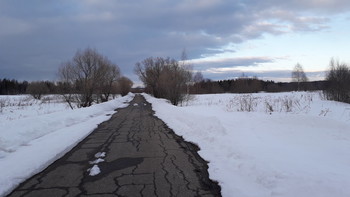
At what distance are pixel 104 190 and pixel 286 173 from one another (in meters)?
3.31

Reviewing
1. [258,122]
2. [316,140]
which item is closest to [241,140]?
[316,140]

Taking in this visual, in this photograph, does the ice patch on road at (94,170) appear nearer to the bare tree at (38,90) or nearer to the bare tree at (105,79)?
the bare tree at (105,79)

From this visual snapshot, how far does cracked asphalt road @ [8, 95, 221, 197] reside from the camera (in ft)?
16.0

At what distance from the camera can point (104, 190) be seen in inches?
193

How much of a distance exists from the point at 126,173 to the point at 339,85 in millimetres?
27072

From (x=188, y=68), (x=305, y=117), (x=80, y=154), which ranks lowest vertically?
(x=80, y=154)

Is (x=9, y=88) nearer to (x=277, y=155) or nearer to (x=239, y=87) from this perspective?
(x=239, y=87)

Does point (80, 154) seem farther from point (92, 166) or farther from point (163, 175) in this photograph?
point (163, 175)

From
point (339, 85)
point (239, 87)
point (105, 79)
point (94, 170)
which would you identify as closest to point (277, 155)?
point (94, 170)

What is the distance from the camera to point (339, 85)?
26719mm

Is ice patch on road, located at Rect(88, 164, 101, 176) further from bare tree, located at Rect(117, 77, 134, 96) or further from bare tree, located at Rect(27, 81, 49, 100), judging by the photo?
bare tree, located at Rect(117, 77, 134, 96)

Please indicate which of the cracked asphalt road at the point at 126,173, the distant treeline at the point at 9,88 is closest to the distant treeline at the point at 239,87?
the distant treeline at the point at 9,88

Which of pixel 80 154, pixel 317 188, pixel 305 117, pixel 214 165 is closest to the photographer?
pixel 317 188

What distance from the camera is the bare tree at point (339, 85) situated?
25.9 m
